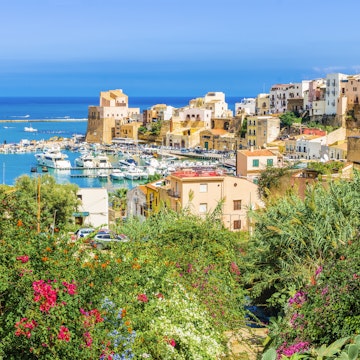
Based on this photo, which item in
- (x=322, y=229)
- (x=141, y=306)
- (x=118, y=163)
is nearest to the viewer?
(x=141, y=306)

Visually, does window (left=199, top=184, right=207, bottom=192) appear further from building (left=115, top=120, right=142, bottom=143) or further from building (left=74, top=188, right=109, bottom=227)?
building (left=115, top=120, right=142, bottom=143)

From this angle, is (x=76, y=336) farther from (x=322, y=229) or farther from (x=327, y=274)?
(x=322, y=229)

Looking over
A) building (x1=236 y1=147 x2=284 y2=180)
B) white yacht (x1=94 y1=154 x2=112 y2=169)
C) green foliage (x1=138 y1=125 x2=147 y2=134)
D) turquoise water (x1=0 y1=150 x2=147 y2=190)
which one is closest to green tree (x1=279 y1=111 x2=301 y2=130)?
turquoise water (x1=0 y1=150 x2=147 y2=190)

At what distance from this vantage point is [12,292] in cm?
499

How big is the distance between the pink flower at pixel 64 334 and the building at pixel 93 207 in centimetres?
1656

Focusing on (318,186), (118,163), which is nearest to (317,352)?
(318,186)

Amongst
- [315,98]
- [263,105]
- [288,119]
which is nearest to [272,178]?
[288,119]

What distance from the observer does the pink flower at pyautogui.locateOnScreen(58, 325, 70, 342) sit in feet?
15.4

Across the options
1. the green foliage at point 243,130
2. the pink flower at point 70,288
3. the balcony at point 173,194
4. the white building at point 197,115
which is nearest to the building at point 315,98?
the green foliage at point 243,130

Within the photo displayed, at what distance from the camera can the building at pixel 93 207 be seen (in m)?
21.7

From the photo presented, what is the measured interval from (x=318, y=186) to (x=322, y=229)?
230cm

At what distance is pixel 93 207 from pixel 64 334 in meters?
18.1

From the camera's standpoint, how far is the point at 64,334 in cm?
470

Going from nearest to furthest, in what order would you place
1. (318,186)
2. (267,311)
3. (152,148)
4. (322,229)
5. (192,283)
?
1. (192,283)
2. (322,229)
3. (267,311)
4. (318,186)
5. (152,148)
